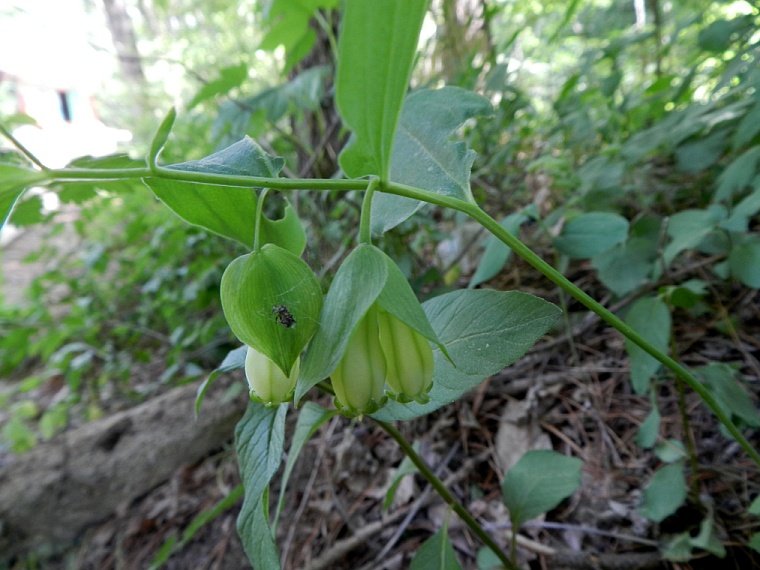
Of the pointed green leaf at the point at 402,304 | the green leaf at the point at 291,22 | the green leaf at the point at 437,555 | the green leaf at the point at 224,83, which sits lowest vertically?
the green leaf at the point at 437,555

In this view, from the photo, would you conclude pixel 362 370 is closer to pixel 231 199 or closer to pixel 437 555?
pixel 231 199

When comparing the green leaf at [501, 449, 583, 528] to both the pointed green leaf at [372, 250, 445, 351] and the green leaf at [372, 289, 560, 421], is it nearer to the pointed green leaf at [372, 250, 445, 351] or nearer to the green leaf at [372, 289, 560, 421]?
the green leaf at [372, 289, 560, 421]

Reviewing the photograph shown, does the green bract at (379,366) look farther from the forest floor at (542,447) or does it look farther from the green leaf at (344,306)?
the forest floor at (542,447)

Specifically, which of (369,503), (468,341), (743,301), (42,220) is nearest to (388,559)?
(369,503)

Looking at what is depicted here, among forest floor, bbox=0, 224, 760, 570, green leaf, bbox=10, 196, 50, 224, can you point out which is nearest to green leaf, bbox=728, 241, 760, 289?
forest floor, bbox=0, 224, 760, 570

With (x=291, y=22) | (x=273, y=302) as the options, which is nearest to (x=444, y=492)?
(x=273, y=302)

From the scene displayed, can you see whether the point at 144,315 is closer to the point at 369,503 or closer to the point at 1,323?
the point at 1,323

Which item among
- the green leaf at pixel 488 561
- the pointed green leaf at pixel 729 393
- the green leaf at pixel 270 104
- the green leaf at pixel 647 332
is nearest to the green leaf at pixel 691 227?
the green leaf at pixel 647 332
